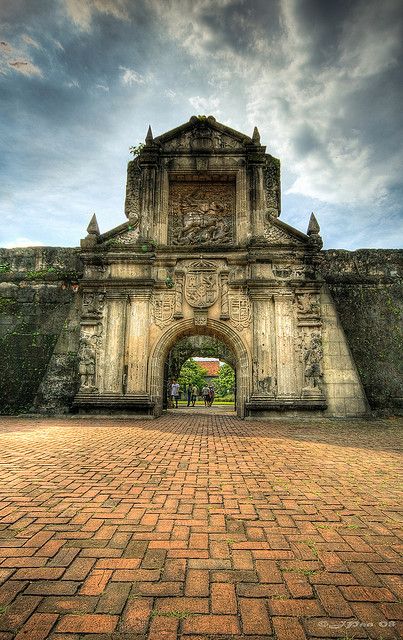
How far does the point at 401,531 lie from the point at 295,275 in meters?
9.05

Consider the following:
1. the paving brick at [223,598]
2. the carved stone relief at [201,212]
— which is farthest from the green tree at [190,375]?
the paving brick at [223,598]

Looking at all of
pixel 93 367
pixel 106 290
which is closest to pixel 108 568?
pixel 93 367

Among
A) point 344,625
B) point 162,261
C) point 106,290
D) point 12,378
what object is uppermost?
point 162,261

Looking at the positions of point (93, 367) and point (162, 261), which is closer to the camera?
point (93, 367)

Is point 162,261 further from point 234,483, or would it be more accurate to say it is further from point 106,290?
point 234,483

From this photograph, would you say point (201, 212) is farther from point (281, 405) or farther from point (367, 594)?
point (367, 594)

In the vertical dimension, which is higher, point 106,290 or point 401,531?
point 106,290

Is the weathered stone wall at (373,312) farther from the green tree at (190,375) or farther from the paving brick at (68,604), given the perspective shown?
the green tree at (190,375)

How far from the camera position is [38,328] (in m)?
12.1

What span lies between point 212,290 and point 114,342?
3.41 meters

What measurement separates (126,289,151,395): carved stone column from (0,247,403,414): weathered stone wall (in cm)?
190

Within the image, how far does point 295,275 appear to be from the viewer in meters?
11.1

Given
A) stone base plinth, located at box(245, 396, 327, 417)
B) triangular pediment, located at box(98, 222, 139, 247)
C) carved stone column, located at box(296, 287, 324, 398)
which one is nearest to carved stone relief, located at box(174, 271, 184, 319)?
triangular pediment, located at box(98, 222, 139, 247)

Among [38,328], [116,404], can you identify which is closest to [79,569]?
[116,404]
